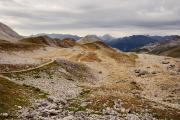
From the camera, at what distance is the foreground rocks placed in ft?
137

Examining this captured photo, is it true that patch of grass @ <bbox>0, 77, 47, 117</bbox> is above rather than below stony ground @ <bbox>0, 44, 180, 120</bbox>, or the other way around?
above

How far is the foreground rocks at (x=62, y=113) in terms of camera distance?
41612 millimetres

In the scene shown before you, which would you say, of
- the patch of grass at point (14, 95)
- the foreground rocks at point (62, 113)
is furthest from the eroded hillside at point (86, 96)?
the patch of grass at point (14, 95)

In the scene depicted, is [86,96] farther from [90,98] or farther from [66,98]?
[66,98]

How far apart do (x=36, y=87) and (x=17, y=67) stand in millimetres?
17136

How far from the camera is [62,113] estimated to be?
43500 millimetres

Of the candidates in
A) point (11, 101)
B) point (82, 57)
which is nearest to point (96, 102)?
point (11, 101)

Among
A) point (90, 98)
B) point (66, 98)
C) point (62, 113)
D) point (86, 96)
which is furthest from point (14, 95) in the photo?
point (86, 96)

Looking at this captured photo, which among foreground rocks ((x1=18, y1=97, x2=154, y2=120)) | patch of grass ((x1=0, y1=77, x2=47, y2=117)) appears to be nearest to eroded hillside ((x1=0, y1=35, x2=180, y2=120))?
foreground rocks ((x1=18, y1=97, x2=154, y2=120))

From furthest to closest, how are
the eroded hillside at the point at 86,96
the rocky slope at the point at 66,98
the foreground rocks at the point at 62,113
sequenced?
the eroded hillside at the point at 86,96
the rocky slope at the point at 66,98
the foreground rocks at the point at 62,113

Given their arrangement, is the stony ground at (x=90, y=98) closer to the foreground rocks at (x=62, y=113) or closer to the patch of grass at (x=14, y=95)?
the foreground rocks at (x=62, y=113)

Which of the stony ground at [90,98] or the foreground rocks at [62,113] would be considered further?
the stony ground at [90,98]

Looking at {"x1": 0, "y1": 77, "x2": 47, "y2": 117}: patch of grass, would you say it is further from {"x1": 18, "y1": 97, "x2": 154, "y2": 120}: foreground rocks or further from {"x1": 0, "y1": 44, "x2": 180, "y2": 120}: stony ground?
{"x1": 18, "y1": 97, "x2": 154, "y2": 120}: foreground rocks

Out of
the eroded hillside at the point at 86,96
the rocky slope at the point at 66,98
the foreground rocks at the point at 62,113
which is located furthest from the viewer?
the eroded hillside at the point at 86,96
